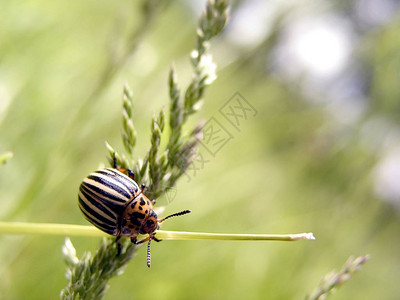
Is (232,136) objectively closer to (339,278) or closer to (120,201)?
(120,201)

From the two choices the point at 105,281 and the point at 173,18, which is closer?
the point at 105,281

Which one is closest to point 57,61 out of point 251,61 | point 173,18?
point 251,61

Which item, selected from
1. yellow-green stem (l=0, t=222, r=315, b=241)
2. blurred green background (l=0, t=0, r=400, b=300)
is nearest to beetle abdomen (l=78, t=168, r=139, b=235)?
yellow-green stem (l=0, t=222, r=315, b=241)

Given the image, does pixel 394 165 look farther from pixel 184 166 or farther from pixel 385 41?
pixel 184 166

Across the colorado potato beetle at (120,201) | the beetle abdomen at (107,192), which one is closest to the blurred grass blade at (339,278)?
the colorado potato beetle at (120,201)

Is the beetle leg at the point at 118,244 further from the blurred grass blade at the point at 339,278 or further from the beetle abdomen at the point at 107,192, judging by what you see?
the blurred grass blade at the point at 339,278

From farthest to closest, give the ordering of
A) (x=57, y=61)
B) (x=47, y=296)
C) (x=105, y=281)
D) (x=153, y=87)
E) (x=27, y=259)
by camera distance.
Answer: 1. (x=57, y=61)
2. (x=153, y=87)
3. (x=47, y=296)
4. (x=27, y=259)
5. (x=105, y=281)
